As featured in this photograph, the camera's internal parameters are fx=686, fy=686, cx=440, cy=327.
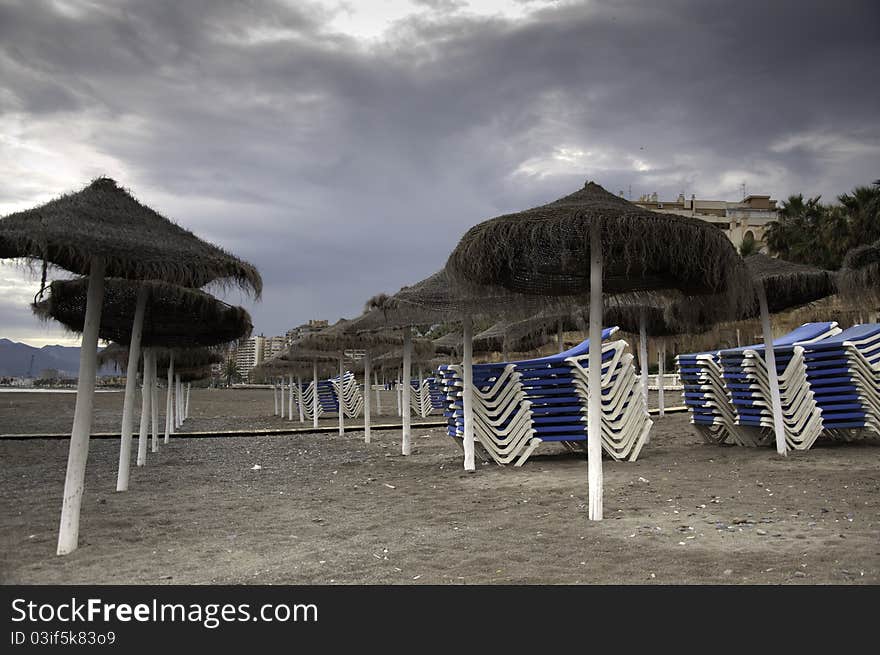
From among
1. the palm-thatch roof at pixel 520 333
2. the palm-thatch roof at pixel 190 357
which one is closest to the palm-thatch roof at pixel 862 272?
the palm-thatch roof at pixel 520 333

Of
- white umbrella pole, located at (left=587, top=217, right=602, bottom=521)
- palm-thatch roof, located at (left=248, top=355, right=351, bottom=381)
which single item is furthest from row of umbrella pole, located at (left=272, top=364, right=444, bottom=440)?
white umbrella pole, located at (left=587, top=217, right=602, bottom=521)

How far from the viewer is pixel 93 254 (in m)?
5.48

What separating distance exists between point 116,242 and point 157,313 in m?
4.78

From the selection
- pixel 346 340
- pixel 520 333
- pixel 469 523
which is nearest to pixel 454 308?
pixel 469 523

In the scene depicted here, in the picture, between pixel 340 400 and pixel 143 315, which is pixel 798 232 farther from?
pixel 143 315

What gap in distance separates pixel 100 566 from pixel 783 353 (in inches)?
375

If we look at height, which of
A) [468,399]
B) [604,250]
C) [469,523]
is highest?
[604,250]

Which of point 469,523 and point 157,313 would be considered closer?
point 469,523

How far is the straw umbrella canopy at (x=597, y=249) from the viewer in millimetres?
6180

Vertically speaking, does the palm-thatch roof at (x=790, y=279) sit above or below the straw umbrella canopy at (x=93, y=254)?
above

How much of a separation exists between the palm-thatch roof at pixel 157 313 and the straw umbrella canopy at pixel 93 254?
5.27 feet

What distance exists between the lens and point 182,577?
4734 millimetres

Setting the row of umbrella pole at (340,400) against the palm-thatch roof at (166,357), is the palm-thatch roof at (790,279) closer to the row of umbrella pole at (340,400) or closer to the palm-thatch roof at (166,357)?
the row of umbrella pole at (340,400)
